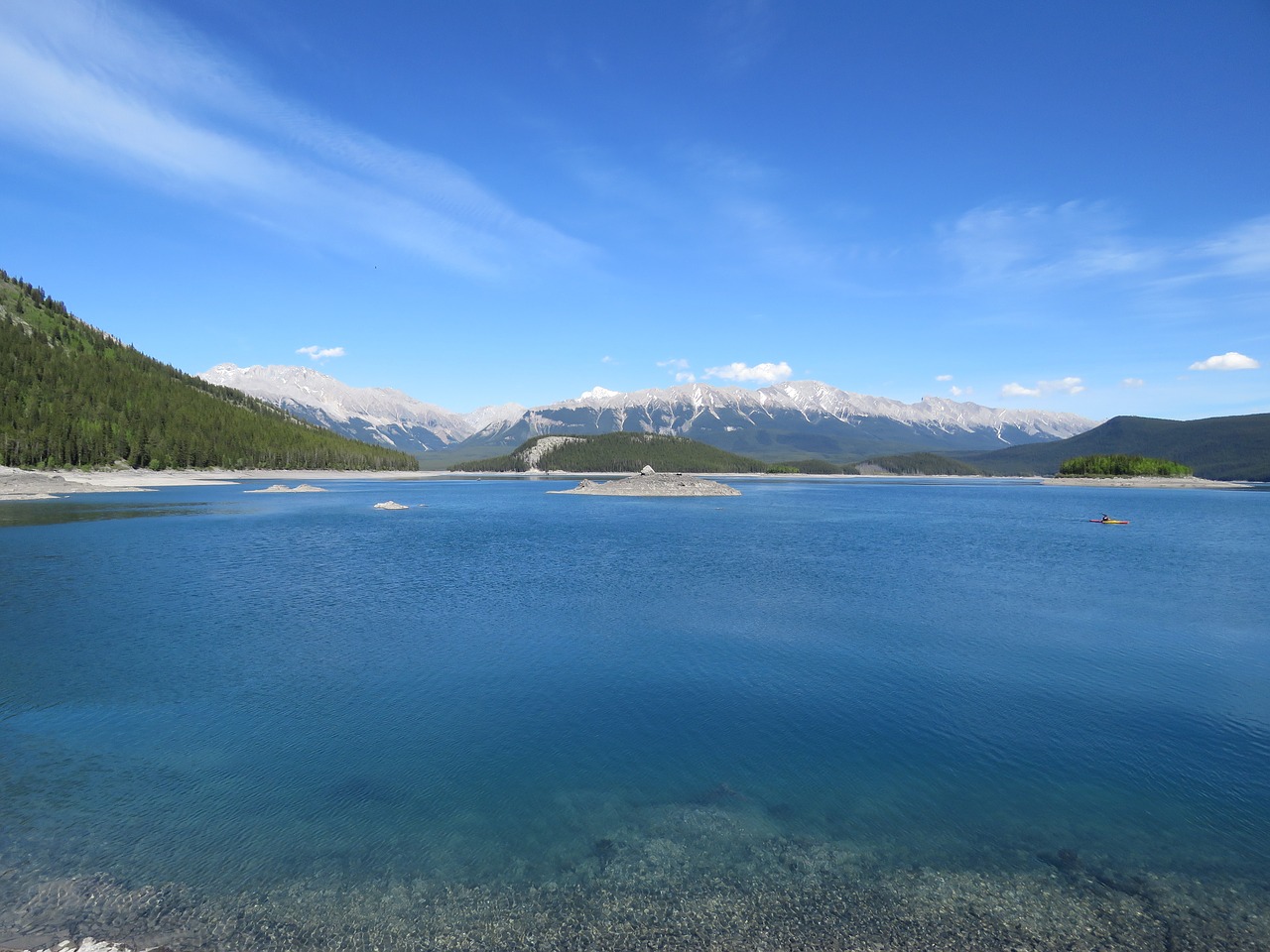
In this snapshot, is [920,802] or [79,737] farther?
[79,737]

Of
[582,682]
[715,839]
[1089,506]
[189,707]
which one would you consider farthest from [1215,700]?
[1089,506]

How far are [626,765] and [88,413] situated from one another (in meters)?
195

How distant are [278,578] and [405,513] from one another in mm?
52113

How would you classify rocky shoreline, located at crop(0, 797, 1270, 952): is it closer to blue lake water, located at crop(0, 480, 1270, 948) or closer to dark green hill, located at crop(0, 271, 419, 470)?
blue lake water, located at crop(0, 480, 1270, 948)

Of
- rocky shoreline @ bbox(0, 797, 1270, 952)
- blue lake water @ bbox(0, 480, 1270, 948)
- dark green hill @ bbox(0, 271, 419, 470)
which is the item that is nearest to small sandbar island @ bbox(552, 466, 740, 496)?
blue lake water @ bbox(0, 480, 1270, 948)

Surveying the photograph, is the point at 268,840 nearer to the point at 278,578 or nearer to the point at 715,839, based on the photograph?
the point at 715,839

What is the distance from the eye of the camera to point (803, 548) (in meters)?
55.6

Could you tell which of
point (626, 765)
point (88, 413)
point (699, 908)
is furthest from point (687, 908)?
point (88, 413)

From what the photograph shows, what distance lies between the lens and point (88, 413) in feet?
516

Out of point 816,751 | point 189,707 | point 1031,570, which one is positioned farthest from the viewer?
point 1031,570

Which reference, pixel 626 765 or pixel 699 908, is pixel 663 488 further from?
pixel 699 908

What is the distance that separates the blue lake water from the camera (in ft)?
32.5

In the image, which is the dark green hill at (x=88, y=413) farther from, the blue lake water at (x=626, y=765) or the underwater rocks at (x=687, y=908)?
the underwater rocks at (x=687, y=908)

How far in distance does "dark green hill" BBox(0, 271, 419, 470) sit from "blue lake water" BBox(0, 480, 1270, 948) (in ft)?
444
